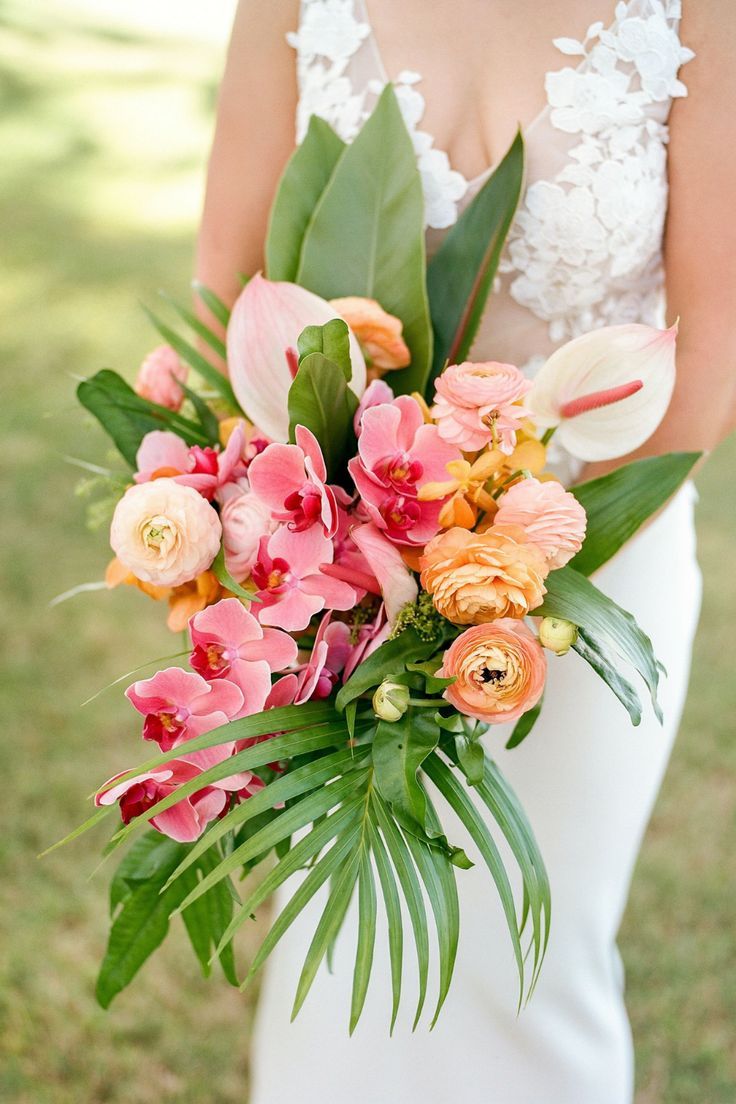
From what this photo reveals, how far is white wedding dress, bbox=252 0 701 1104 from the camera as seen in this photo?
49.3 inches

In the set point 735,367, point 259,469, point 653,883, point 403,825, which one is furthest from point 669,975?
point 259,469

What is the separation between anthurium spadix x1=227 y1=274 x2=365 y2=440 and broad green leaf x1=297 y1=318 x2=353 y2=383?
0.10 metres

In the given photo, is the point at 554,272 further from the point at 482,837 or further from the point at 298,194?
the point at 482,837

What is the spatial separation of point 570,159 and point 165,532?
0.68 m

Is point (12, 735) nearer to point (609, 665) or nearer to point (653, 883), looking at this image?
point (653, 883)

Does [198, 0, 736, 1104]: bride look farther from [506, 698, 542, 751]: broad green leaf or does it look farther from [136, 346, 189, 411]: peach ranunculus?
[506, 698, 542, 751]: broad green leaf

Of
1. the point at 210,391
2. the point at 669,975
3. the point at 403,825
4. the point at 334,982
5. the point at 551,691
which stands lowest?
the point at 669,975

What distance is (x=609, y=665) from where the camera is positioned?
90 centimetres

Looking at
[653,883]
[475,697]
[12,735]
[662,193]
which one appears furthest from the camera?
[12,735]

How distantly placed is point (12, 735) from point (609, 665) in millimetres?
1947

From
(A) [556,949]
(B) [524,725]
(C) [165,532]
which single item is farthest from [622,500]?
(A) [556,949]

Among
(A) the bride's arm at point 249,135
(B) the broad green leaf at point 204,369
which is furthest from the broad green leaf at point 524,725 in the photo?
(A) the bride's arm at point 249,135

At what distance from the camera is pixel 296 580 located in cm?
95

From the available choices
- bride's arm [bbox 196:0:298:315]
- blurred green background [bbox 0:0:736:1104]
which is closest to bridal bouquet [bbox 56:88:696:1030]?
blurred green background [bbox 0:0:736:1104]
